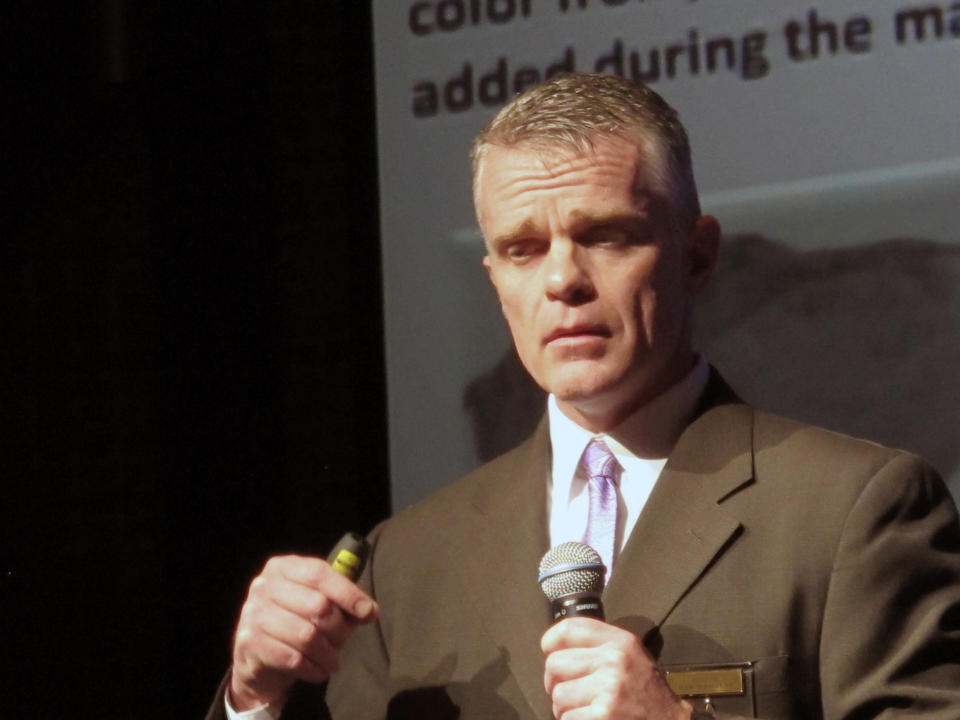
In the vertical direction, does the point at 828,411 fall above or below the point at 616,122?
below

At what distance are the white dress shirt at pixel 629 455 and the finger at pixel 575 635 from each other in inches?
15.7

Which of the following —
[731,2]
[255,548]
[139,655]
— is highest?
→ [731,2]

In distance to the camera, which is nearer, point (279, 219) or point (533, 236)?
point (533, 236)

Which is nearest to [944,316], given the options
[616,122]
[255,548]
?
[616,122]

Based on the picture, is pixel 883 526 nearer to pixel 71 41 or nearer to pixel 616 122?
pixel 616 122

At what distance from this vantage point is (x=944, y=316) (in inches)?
118

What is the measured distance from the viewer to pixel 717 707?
1896 millimetres

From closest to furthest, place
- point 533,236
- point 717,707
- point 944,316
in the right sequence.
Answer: point 717,707 < point 533,236 < point 944,316

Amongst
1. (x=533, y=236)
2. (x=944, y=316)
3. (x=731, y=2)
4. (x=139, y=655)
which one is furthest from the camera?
(x=139, y=655)

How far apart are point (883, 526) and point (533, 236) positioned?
60 cm

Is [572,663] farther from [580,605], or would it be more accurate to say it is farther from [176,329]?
[176,329]

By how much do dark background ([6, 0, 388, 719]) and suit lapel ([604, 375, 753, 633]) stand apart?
156 centimetres

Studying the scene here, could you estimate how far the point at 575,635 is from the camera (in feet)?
5.63

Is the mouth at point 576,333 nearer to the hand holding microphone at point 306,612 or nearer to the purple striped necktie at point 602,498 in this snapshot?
the purple striped necktie at point 602,498
